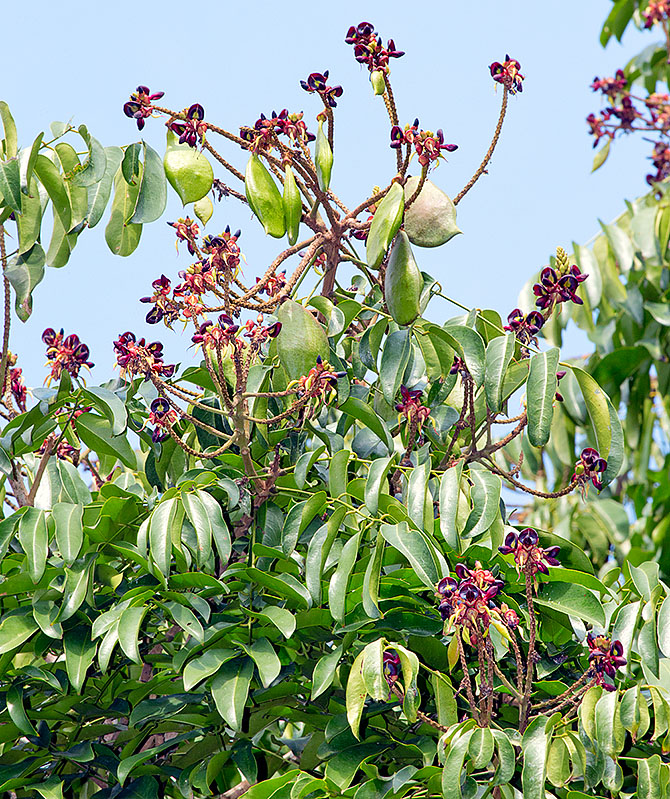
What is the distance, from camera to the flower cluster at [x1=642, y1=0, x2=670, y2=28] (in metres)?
4.13

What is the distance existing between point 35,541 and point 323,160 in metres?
0.66

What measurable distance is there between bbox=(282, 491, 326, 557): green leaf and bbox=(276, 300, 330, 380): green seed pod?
16 cm

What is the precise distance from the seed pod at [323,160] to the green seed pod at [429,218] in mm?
118

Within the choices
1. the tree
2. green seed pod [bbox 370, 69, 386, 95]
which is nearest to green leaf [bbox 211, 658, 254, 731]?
the tree

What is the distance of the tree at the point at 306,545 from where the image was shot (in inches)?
47.1

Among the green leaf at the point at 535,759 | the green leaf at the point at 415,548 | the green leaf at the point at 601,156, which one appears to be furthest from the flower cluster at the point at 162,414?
the green leaf at the point at 601,156

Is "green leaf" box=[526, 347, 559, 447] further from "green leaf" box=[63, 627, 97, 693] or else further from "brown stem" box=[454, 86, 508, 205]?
"green leaf" box=[63, 627, 97, 693]

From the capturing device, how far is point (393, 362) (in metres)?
1.42

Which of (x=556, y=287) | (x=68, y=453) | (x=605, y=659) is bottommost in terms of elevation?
(x=605, y=659)

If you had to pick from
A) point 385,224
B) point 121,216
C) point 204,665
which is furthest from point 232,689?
point 121,216

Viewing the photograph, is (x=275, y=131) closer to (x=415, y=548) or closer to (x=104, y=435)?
(x=104, y=435)

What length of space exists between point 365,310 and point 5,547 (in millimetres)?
625

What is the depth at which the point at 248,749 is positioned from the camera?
1317 mm

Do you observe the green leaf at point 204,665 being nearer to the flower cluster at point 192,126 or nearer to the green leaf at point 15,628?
the green leaf at point 15,628
